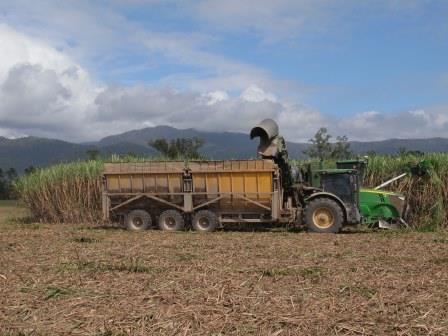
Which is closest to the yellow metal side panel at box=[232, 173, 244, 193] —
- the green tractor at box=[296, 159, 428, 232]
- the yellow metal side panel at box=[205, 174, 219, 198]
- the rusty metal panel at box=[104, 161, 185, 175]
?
the yellow metal side panel at box=[205, 174, 219, 198]

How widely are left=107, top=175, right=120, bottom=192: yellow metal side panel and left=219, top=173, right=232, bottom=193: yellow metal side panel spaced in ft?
10.1

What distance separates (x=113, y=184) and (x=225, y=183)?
10.9 ft

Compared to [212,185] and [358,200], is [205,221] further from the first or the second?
[358,200]

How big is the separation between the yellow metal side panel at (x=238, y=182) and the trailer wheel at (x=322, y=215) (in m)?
1.82

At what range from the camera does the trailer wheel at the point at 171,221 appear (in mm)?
15875

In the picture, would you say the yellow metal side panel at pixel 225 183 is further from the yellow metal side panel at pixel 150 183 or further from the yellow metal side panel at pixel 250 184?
the yellow metal side panel at pixel 150 183

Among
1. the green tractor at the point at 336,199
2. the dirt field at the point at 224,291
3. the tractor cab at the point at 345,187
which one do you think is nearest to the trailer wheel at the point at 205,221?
the green tractor at the point at 336,199

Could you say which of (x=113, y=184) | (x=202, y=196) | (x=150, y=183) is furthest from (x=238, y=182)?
(x=113, y=184)

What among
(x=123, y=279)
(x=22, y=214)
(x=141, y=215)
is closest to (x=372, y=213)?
(x=141, y=215)

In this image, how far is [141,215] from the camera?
16.2 metres

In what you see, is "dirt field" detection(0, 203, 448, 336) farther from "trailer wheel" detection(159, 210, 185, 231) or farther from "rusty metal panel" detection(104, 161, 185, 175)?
"rusty metal panel" detection(104, 161, 185, 175)

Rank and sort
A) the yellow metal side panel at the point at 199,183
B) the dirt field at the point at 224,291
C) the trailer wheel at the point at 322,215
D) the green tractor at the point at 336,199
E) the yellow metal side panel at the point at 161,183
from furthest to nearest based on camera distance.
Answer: the yellow metal side panel at the point at 161,183 < the yellow metal side panel at the point at 199,183 < the green tractor at the point at 336,199 < the trailer wheel at the point at 322,215 < the dirt field at the point at 224,291

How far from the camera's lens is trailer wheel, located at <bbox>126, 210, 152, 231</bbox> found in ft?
53.1

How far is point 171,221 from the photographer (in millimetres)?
16016
